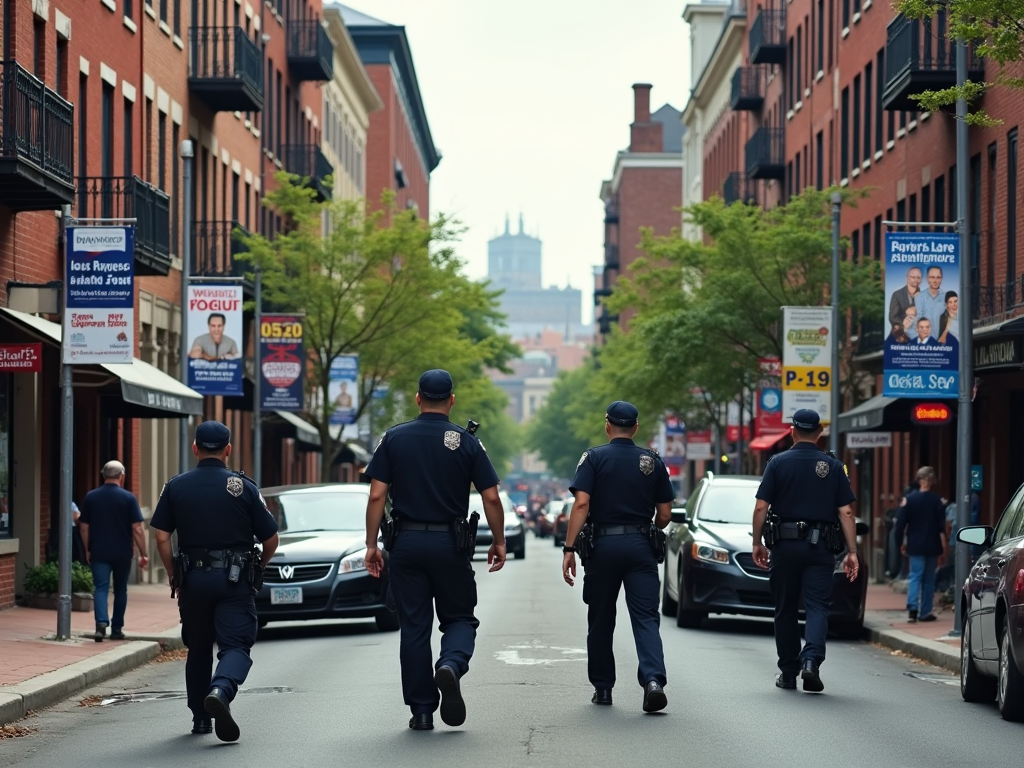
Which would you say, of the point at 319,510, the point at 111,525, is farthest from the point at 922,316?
the point at 111,525

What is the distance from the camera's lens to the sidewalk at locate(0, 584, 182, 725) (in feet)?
44.9

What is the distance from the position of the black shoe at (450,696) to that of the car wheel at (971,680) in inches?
167

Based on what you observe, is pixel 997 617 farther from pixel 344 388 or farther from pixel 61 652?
pixel 344 388

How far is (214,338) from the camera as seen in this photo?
97.7ft

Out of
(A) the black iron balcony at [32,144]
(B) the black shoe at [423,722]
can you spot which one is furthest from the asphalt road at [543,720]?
(A) the black iron balcony at [32,144]

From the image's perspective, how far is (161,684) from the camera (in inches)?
617

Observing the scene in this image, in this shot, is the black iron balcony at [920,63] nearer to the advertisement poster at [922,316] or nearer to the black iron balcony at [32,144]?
the advertisement poster at [922,316]

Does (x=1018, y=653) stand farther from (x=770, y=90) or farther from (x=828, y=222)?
(x=770, y=90)

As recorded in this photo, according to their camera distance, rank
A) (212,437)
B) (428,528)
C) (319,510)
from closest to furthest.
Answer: (428,528), (212,437), (319,510)

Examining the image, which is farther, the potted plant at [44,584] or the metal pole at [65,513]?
the potted plant at [44,584]

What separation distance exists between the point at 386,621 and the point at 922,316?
681 centimetres

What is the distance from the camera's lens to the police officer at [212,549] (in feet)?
36.7

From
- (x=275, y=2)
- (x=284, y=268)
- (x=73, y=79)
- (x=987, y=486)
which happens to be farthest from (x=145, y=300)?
(x=275, y=2)

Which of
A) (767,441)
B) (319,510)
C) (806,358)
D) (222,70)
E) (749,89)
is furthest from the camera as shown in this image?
(749,89)
